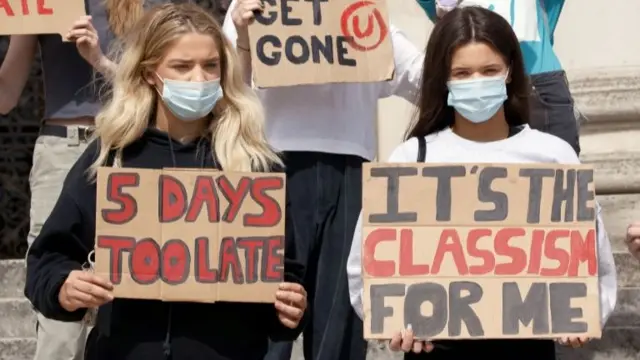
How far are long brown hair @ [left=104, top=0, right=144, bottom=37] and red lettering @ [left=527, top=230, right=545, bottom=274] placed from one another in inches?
77.4

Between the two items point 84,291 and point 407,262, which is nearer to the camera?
point 84,291

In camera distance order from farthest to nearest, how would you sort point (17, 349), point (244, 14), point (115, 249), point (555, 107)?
point (17, 349) → point (555, 107) → point (244, 14) → point (115, 249)

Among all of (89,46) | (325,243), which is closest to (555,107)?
(325,243)

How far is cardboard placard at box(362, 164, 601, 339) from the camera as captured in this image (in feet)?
14.9

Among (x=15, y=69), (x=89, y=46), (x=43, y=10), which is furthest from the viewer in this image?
(x=15, y=69)

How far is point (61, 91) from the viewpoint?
6020 mm

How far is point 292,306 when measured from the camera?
4.52 meters

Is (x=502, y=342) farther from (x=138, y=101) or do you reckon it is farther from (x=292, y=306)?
(x=138, y=101)

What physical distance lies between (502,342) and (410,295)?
32 cm

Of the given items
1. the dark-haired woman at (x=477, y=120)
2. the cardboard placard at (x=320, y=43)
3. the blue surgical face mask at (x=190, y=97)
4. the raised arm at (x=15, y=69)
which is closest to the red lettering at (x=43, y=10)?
the raised arm at (x=15, y=69)

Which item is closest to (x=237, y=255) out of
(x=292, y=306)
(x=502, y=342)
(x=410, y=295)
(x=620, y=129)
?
(x=292, y=306)

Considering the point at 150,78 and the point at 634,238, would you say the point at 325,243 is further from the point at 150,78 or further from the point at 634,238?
the point at 634,238

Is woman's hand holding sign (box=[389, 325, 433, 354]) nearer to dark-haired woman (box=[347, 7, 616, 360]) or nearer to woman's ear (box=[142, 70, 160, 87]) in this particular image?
dark-haired woman (box=[347, 7, 616, 360])

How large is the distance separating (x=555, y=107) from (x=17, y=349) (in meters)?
2.45
